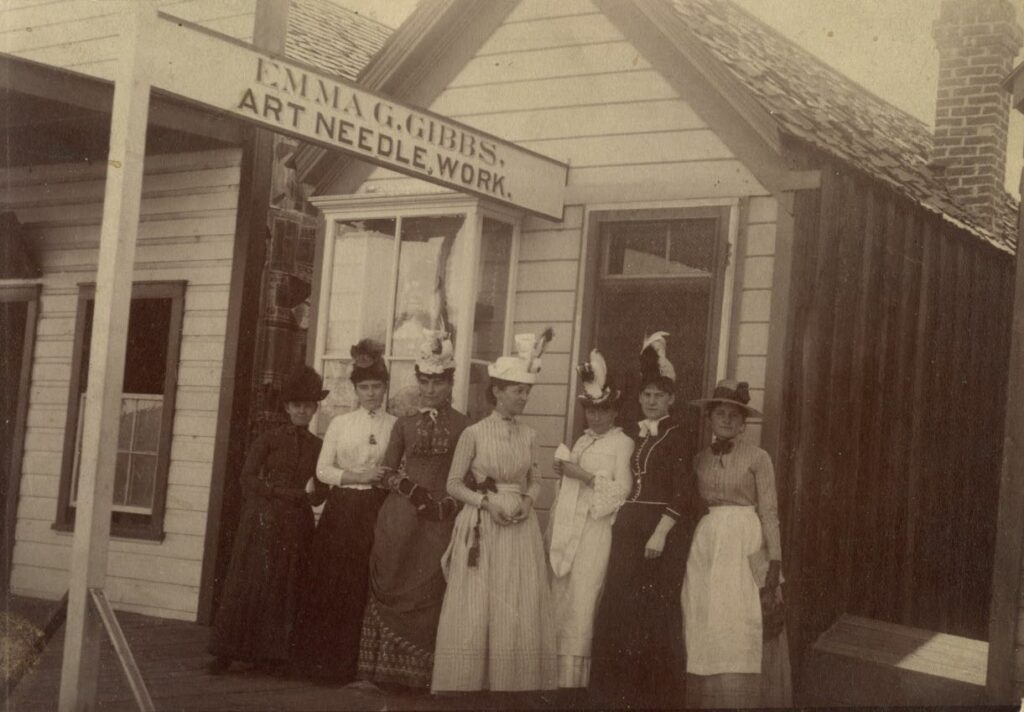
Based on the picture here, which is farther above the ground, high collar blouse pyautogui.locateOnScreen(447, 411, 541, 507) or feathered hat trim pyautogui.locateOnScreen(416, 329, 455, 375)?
feathered hat trim pyautogui.locateOnScreen(416, 329, 455, 375)

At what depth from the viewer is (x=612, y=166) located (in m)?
7.35

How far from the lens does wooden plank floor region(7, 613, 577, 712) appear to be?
5875 millimetres

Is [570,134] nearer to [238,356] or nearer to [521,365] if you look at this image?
[521,365]

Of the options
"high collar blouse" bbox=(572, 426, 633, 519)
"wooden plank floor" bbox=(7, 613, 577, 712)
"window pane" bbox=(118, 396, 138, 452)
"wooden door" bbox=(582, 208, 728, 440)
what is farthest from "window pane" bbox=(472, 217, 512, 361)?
"window pane" bbox=(118, 396, 138, 452)

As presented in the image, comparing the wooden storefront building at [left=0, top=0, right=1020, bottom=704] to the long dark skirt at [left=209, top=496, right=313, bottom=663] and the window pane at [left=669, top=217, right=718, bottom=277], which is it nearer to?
the window pane at [left=669, top=217, right=718, bottom=277]

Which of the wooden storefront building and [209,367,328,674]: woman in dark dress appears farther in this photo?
the wooden storefront building

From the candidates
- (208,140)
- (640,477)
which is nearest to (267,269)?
(208,140)

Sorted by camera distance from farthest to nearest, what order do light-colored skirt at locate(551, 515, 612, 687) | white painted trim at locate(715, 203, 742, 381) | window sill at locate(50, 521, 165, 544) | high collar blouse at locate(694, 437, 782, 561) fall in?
window sill at locate(50, 521, 165, 544)
white painted trim at locate(715, 203, 742, 381)
light-colored skirt at locate(551, 515, 612, 687)
high collar blouse at locate(694, 437, 782, 561)

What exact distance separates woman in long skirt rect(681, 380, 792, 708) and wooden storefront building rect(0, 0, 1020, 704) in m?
0.47

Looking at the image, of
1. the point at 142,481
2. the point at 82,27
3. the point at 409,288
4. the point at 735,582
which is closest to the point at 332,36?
the point at 82,27

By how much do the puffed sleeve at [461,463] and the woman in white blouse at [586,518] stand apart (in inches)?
18.9

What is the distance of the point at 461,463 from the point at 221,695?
1703mm

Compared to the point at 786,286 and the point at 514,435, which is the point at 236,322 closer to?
the point at 514,435

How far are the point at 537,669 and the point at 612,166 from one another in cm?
308
